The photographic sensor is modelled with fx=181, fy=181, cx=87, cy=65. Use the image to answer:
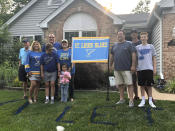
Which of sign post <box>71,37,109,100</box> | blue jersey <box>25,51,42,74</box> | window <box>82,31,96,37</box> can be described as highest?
window <box>82,31,96,37</box>

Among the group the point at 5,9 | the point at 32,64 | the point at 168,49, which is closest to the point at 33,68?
the point at 32,64

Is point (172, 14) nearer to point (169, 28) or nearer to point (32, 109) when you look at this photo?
point (169, 28)

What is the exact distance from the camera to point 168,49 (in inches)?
315

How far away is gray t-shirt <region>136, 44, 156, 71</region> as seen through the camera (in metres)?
4.07

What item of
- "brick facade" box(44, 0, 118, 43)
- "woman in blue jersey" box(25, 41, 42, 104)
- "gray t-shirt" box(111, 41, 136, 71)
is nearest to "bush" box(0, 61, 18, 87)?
"brick facade" box(44, 0, 118, 43)

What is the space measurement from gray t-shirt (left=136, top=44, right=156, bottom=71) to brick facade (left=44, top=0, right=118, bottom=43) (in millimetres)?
5793

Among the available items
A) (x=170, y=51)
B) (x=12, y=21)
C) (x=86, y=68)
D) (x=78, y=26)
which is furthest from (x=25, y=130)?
(x=12, y=21)

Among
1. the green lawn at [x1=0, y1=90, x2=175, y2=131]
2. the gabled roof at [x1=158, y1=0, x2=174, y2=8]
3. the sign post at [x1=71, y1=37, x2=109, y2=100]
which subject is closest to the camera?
the green lawn at [x1=0, y1=90, x2=175, y2=131]

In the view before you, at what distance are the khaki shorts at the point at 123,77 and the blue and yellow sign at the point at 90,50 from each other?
0.99 meters

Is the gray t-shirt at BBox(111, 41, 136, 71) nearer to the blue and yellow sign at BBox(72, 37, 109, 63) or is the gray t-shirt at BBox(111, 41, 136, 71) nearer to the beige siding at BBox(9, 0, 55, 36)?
the blue and yellow sign at BBox(72, 37, 109, 63)

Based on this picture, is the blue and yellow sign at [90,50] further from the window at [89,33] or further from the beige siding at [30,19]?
the beige siding at [30,19]

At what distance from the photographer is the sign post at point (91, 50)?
209 inches

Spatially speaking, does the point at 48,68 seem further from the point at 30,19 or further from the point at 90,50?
the point at 30,19

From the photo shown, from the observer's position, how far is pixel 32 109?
4258 mm
